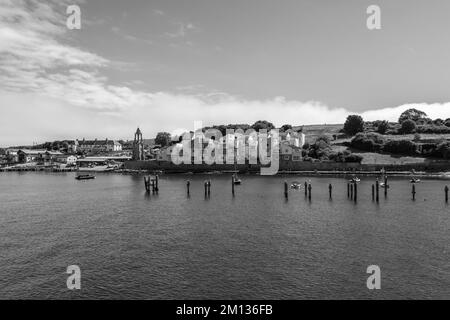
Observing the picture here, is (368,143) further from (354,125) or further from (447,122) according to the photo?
(447,122)

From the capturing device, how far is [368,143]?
521 ft

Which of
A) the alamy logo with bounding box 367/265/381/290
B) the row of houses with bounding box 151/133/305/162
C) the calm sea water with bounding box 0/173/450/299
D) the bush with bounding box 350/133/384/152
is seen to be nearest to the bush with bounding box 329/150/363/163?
the row of houses with bounding box 151/133/305/162

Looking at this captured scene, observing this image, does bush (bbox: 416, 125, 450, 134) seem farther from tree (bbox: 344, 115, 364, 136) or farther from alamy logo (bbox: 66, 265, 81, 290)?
alamy logo (bbox: 66, 265, 81, 290)

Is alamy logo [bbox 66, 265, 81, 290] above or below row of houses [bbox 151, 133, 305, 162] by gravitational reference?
below

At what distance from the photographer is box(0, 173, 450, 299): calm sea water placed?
28641 mm

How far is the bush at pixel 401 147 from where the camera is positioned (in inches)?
5837

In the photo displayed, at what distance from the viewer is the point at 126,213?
60.0 m

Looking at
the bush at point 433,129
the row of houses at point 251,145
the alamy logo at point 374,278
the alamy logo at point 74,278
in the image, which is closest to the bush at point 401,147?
the row of houses at point 251,145

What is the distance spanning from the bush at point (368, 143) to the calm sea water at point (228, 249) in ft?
305

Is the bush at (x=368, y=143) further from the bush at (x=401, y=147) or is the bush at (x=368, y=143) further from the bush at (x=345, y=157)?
the bush at (x=345, y=157)

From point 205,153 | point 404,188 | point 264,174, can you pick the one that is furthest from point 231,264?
point 205,153

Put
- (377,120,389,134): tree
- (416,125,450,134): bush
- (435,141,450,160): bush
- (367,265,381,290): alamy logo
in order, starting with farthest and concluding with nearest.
A: (377,120,389,134): tree < (416,125,450,134): bush < (435,141,450,160): bush < (367,265,381,290): alamy logo

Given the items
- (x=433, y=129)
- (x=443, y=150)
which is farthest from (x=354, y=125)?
(x=443, y=150)

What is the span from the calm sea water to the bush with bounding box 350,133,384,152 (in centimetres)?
9294
